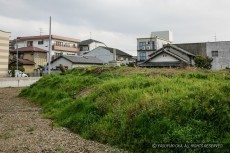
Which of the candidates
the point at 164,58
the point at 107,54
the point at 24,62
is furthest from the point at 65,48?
the point at 164,58

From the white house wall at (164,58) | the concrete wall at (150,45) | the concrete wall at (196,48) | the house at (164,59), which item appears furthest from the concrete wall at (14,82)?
the concrete wall at (150,45)

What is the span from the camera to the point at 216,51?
4412 cm

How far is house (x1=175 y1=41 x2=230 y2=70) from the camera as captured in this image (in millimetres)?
43250

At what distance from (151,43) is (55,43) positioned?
23.3 m

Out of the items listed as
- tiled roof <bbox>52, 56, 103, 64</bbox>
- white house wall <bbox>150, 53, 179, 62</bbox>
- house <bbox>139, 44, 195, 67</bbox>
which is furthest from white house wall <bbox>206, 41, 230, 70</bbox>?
tiled roof <bbox>52, 56, 103, 64</bbox>

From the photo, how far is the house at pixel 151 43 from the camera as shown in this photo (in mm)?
53909

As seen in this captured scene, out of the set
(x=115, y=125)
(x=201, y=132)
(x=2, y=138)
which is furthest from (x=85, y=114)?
(x=201, y=132)

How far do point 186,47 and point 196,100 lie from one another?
129ft

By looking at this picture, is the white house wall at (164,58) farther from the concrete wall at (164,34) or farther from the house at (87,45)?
the house at (87,45)

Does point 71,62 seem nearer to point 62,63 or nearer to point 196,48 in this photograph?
point 62,63

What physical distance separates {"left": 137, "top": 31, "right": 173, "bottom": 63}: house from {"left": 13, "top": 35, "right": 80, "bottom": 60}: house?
1916 centimetres

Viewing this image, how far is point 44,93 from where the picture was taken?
18266mm

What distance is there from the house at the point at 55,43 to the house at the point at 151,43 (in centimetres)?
1916

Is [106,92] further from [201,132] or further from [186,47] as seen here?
[186,47]
